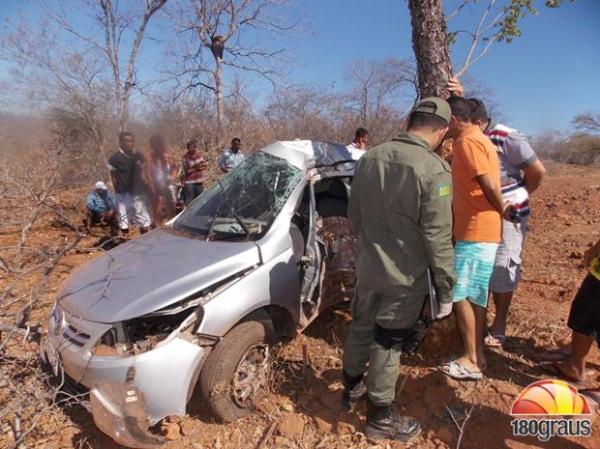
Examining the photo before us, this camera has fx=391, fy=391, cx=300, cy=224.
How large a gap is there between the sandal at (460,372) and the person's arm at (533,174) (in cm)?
136

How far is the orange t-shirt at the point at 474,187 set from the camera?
246 centimetres

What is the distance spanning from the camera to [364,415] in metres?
2.54

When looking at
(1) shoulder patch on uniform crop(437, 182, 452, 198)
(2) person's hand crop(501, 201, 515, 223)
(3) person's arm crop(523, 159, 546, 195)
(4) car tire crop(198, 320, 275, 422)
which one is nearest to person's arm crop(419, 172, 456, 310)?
(1) shoulder patch on uniform crop(437, 182, 452, 198)

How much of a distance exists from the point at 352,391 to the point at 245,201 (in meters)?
1.63

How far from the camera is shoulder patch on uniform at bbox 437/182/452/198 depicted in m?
1.99

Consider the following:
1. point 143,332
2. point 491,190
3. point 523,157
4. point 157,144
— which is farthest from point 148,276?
point 157,144

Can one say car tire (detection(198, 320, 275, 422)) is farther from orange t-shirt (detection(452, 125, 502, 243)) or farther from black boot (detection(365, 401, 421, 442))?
orange t-shirt (detection(452, 125, 502, 243))

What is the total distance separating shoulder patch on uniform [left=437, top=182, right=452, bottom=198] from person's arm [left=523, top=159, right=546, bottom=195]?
3.56ft

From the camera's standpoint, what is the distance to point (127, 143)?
5352mm

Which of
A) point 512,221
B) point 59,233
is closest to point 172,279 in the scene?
point 512,221

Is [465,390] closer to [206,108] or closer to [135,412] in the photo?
[135,412]

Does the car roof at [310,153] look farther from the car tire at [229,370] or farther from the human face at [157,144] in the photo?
the human face at [157,144]

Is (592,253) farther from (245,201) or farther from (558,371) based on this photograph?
(245,201)

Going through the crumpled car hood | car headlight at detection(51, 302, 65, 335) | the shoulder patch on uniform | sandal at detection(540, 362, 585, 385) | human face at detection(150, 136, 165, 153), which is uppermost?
human face at detection(150, 136, 165, 153)
